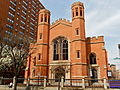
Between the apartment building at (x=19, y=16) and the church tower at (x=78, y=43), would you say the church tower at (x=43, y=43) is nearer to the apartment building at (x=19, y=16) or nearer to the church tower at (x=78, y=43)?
the church tower at (x=78, y=43)

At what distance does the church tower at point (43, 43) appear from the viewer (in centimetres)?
2316

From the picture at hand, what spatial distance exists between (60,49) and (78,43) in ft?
12.1

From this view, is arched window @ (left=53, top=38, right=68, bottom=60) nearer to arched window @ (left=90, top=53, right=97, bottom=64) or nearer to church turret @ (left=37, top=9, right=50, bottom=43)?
church turret @ (left=37, top=9, right=50, bottom=43)

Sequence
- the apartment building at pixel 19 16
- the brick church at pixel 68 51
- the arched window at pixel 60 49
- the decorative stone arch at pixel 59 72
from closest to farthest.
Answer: the brick church at pixel 68 51 → the decorative stone arch at pixel 59 72 → the arched window at pixel 60 49 → the apartment building at pixel 19 16

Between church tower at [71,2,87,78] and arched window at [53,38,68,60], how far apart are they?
1.49 meters

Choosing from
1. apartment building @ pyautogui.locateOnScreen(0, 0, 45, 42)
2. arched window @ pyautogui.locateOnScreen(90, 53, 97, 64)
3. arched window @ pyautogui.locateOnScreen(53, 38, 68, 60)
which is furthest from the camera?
apartment building @ pyautogui.locateOnScreen(0, 0, 45, 42)

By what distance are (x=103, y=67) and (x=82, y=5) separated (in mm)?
12002

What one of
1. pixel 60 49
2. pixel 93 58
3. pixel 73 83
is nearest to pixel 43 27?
→ pixel 60 49

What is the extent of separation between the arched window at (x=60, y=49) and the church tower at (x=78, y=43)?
149cm

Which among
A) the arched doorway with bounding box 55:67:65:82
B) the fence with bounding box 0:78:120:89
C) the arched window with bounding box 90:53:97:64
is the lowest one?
the fence with bounding box 0:78:120:89

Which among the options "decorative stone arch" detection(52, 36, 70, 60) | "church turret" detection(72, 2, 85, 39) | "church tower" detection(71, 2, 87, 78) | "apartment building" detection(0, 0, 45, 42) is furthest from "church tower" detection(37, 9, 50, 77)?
"apartment building" detection(0, 0, 45, 42)

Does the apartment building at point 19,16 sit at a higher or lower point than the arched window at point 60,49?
higher

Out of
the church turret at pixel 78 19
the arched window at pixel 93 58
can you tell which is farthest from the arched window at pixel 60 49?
the arched window at pixel 93 58

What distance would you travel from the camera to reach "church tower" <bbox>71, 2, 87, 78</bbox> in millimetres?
21019
